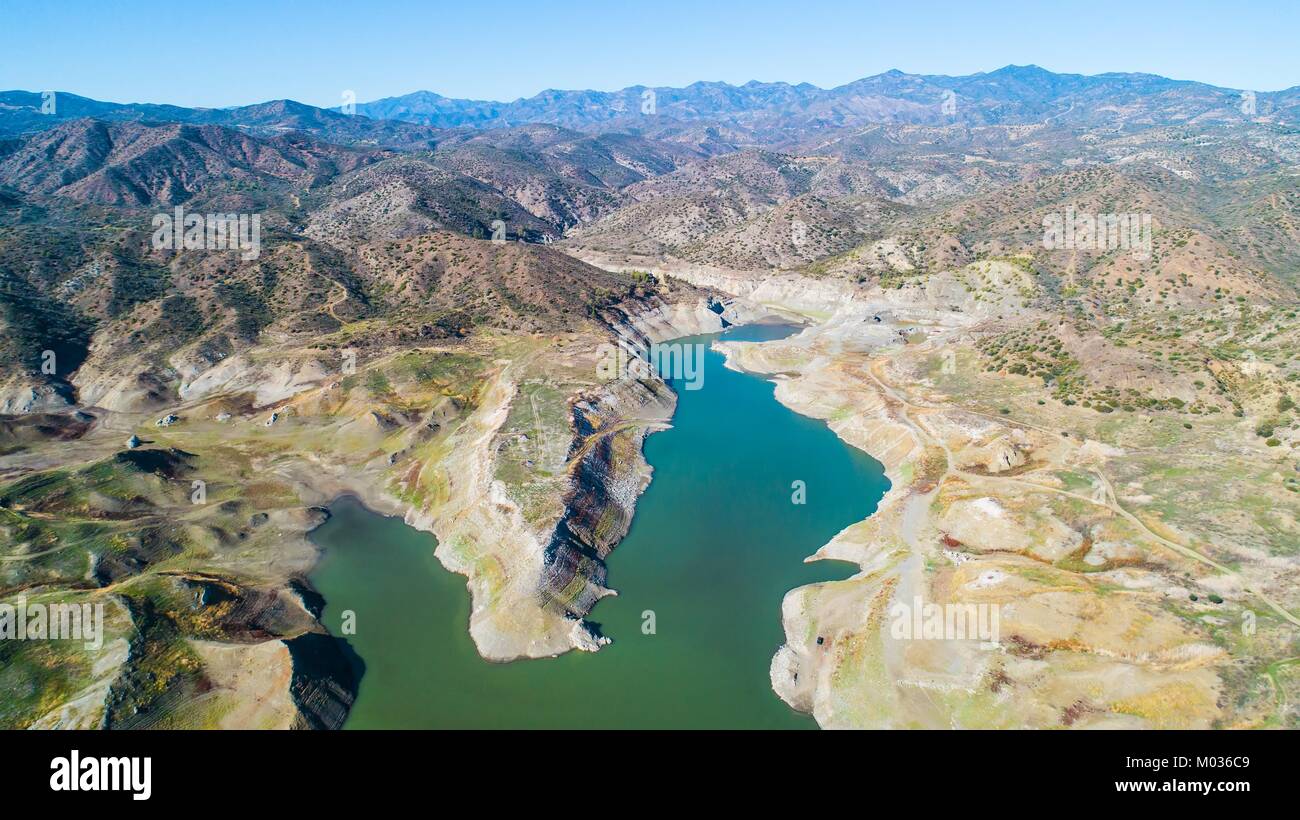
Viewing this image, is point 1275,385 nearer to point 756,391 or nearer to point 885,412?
point 885,412

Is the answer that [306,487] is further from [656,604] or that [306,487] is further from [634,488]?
[656,604]

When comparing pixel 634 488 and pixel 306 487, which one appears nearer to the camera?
pixel 306 487

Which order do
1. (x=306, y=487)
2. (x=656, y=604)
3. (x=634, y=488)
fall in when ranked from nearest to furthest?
(x=656, y=604) → (x=306, y=487) → (x=634, y=488)

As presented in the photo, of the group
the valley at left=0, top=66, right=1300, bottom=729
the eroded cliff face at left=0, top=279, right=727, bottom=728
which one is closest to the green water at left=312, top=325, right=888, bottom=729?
the valley at left=0, top=66, right=1300, bottom=729

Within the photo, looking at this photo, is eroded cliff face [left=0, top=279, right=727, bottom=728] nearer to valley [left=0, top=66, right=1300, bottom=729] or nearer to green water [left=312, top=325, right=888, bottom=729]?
valley [left=0, top=66, right=1300, bottom=729]

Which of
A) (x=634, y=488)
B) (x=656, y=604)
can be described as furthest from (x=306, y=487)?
(x=656, y=604)

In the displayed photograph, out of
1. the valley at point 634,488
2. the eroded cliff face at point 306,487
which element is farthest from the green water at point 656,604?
the eroded cliff face at point 306,487

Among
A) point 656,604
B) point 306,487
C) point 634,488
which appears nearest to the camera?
point 656,604
